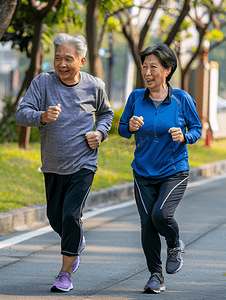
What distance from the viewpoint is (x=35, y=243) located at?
6051mm

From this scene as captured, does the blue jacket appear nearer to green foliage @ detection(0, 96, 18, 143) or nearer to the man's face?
the man's face

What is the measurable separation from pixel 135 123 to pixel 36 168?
608 cm

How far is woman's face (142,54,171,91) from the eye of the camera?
4199 millimetres

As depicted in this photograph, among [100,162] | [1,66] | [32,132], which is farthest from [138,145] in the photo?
[1,66]

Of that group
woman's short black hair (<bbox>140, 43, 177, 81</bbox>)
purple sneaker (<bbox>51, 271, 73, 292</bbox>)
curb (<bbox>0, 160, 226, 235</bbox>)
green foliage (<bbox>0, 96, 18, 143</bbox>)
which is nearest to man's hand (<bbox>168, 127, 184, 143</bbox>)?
woman's short black hair (<bbox>140, 43, 177, 81</bbox>)

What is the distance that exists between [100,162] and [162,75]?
25.1ft

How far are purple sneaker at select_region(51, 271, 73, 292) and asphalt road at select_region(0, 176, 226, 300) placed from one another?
1.6 inches

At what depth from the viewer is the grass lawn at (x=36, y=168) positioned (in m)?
7.87

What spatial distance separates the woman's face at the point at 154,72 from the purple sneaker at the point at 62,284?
1.47 m

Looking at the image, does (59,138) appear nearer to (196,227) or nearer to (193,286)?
(193,286)

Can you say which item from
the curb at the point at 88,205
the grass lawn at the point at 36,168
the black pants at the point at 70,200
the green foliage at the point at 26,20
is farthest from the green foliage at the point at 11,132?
the black pants at the point at 70,200

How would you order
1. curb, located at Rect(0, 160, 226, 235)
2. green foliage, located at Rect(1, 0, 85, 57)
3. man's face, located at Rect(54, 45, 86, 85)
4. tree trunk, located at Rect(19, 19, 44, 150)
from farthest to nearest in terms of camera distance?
tree trunk, located at Rect(19, 19, 44, 150), green foliage, located at Rect(1, 0, 85, 57), curb, located at Rect(0, 160, 226, 235), man's face, located at Rect(54, 45, 86, 85)

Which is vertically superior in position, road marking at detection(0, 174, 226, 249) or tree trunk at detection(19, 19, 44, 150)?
tree trunk at detection(19, 19, 44, 150)

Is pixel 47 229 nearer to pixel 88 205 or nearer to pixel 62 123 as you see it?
pixel 88 205
